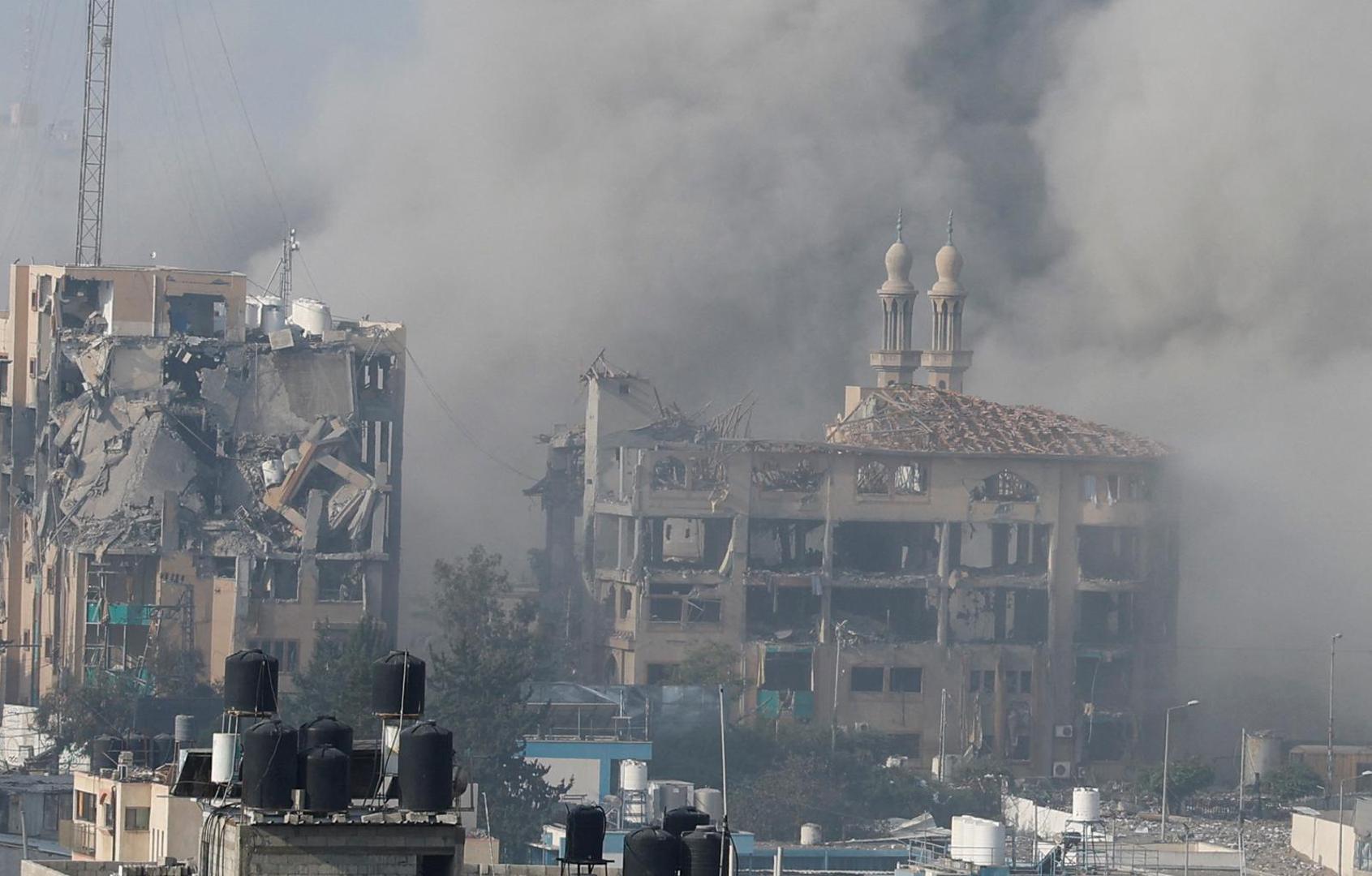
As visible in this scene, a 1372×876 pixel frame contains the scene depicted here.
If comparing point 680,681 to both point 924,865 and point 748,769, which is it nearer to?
point 748,769

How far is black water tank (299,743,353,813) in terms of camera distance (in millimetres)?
16203

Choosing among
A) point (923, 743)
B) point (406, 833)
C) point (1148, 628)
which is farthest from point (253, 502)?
point (406, 833)

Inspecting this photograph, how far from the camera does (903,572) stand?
72938 millimetres

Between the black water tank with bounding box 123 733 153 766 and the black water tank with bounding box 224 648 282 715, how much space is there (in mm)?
20909

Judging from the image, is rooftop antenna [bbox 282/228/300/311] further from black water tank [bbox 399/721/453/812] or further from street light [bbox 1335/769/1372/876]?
black water tank [bbox 399/721/453/812]

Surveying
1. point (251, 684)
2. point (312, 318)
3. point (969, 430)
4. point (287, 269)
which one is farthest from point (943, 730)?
point (251, 684)

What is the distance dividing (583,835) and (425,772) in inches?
73.3


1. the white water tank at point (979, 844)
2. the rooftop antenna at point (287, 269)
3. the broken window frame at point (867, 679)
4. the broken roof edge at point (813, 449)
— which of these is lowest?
the white water tank at point (979, 844)

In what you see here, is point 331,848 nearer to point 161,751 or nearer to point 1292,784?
point 161,751

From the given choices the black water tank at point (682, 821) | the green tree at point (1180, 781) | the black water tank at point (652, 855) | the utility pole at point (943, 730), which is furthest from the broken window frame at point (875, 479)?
the black water tank at point (652, 855)

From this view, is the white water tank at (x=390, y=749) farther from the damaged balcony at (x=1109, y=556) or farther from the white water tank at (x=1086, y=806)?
the damaged balcony at (x=1109, y=556)

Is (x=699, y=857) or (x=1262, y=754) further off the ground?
(x=1262, y=754)

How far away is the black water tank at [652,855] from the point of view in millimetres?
16922

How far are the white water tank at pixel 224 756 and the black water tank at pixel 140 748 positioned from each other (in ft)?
71.2
